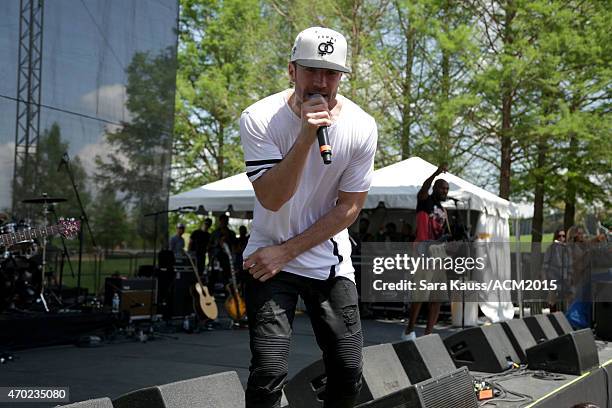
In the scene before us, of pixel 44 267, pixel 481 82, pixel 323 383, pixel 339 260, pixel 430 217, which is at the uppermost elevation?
pixel 481 82

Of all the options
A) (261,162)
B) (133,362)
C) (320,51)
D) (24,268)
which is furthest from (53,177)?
(320,51)

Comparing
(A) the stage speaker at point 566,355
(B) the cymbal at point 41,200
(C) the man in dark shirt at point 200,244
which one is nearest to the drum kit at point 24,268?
(B) the cymbal at point 41,200

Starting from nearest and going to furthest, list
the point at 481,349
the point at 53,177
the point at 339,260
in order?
1. the point at 339,260
2. the point at 481,349
3. the point at 53,177

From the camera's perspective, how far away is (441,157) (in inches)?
706

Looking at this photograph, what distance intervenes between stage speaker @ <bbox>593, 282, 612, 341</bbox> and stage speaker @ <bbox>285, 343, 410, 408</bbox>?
242 inches

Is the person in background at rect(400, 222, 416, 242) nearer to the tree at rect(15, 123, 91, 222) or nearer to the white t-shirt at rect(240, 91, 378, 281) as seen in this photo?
the tree at rect(15, 123, 91, 222)

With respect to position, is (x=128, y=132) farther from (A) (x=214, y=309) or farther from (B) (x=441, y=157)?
(B) (x=441, y=157)

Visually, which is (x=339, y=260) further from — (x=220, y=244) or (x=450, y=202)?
(x=220, y=244)

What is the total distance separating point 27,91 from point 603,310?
7.92 metres

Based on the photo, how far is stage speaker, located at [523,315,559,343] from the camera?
796 centimetres

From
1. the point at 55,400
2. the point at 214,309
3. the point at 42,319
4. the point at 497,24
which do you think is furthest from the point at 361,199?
the point at 497,24

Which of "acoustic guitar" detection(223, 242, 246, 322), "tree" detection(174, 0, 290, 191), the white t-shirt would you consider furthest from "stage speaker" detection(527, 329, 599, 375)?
"tree" detection(174, 0, 290, 191)

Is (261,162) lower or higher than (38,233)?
higher

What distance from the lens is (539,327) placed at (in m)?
8.07
